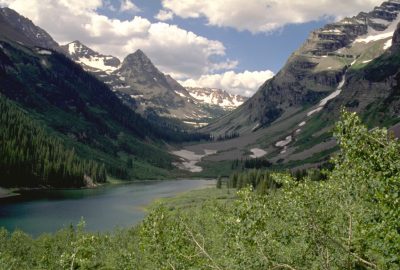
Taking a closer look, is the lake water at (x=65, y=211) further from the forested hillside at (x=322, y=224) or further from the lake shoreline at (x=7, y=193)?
the forested hillside at (x=322, y=224)

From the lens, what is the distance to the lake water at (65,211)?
125 meters

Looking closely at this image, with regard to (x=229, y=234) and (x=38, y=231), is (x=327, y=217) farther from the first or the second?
(x=38, y=231)

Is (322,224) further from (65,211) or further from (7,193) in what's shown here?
(7,193)

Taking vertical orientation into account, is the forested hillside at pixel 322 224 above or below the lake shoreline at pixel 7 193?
above

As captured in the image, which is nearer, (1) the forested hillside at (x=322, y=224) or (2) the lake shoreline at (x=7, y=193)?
(1) the forested hillside at (x=322, y=224)

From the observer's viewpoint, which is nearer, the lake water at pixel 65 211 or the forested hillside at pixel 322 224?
the forested hillside at pixel 322 224

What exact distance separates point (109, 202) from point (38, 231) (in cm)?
6281

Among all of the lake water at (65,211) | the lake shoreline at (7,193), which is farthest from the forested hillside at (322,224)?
the lake shoreline at (7,193)

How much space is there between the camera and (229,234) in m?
19.1

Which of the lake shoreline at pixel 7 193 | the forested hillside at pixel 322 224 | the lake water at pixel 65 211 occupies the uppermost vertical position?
the forested hillside at pixel 322 224

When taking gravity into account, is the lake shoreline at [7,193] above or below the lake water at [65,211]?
above

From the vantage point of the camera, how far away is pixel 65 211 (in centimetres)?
14850

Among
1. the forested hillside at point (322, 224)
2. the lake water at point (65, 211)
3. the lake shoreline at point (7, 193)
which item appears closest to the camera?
the forested hillside at point (322, 224)

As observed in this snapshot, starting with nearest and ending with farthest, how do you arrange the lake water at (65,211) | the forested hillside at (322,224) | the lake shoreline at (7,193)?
the forested hillside at (322,224), the lake water at (65,211), the lake shoreline at (7,193)
